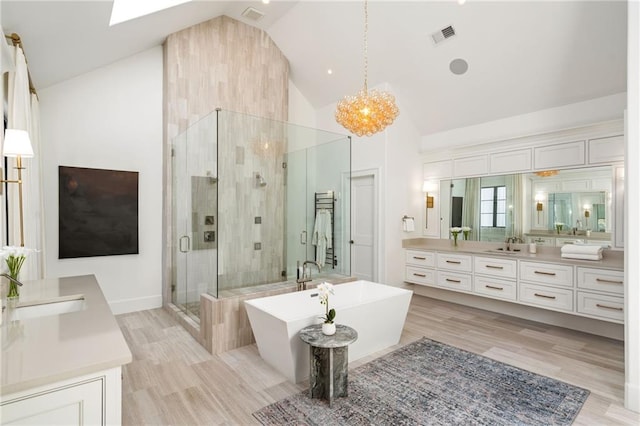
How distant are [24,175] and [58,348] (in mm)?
2214

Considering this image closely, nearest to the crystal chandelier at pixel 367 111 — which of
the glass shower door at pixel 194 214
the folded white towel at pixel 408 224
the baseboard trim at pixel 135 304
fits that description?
the glass shower door at pixel 194 214

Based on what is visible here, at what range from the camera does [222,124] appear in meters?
3.50

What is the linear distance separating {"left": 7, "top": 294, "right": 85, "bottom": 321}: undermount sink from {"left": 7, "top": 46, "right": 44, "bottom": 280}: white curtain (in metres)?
0.82

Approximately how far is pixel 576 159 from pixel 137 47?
5.80 m

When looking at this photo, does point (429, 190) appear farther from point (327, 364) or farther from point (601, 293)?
point (327, 364)

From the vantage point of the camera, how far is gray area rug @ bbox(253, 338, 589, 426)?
225 cm

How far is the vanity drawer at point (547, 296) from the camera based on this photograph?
383 cm

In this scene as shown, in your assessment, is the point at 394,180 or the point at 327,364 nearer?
the point at 327,364

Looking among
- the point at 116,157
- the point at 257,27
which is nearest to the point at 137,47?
the point at 116,157

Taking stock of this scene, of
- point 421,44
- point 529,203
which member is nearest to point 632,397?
point 529,203

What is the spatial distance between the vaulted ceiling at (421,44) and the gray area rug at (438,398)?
3307mm

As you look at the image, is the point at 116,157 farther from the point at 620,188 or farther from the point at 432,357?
the point at 620,188

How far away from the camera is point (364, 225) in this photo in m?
5.66

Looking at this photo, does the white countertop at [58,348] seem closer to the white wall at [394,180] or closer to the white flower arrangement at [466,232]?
the white wall at [394,180]
